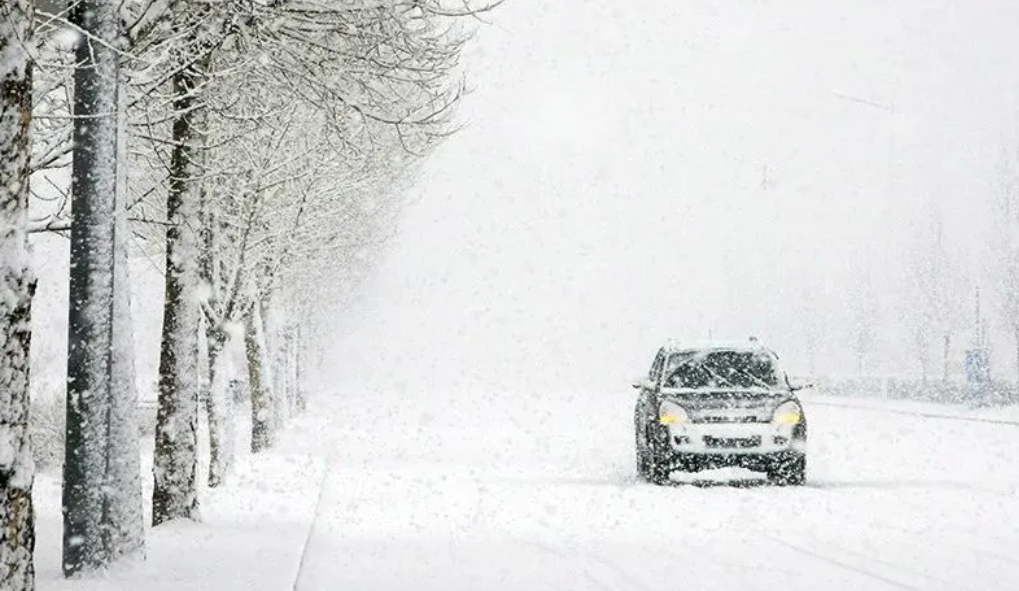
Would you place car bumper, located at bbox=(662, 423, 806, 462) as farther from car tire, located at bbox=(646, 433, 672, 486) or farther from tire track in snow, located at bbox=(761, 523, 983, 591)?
tire track in snow, located at bbox=(761, 523, 983, 591)

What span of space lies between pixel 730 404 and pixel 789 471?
1.25m

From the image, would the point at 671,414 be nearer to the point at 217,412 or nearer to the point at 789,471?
the point at 789,471

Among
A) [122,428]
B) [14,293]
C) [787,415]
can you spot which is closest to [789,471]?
[787,415]

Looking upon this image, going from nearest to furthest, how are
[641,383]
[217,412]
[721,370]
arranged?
1. [641,383]
2. [721,370]
3. [217,412]


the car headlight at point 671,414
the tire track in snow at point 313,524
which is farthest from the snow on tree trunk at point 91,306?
the car headlight at point 671,414

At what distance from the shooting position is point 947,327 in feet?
229

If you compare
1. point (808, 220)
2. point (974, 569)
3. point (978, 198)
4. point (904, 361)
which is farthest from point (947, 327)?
point (808, 220)

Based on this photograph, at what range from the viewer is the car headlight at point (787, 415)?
16859 millimetres

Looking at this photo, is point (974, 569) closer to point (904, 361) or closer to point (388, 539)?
point (388, 539)

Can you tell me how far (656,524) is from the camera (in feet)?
44.1

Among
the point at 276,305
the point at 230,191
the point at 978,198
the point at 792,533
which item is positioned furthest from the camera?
the point at 978,198

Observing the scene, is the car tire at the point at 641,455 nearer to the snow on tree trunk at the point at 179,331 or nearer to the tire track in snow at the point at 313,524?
the tire track in snow at the point at 313,524

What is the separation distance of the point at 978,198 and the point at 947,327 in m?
80.6

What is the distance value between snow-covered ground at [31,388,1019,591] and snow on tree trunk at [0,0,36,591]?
2064mm
